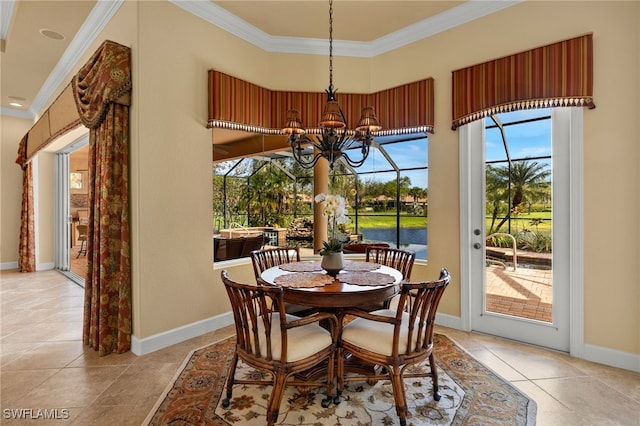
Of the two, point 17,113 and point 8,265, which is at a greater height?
point 17,113

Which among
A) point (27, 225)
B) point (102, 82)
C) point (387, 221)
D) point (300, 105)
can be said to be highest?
point (300, 105)

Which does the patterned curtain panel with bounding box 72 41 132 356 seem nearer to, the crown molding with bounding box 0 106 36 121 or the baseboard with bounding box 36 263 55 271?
the baseboard with bounding box 36 263 55 271

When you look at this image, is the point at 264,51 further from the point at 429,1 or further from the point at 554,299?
the point at 554,299

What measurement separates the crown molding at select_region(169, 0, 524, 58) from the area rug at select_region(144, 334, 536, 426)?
332 cm

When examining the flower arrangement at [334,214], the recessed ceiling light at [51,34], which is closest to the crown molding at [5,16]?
the recessed ceiling light at [51,34]

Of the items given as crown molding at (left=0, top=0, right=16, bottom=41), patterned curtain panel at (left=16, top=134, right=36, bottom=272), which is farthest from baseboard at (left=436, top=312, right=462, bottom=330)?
patterned curtain panel at (left=16, top=134, right=36, bottom=272)

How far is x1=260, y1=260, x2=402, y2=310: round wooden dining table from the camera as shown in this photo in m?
2.10

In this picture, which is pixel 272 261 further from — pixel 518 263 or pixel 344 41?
pixel 344 41

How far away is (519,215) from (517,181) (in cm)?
34

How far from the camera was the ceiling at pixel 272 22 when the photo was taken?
326cm

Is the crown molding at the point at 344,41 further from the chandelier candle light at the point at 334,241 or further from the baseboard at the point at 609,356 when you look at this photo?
the baseboard at the point at 609,356

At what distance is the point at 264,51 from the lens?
12.9ft

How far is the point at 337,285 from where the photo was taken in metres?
2.28

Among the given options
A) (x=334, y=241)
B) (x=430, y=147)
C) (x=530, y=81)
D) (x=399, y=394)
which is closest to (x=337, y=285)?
(x=334, y=241)
